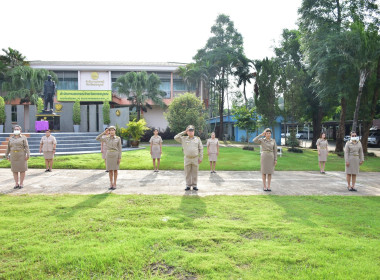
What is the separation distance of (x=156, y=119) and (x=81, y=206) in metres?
34.3

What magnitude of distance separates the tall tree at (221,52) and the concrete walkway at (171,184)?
84.7 feet

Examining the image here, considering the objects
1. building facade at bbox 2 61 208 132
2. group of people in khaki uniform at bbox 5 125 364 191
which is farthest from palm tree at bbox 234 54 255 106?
group of people in khaki uniform at bbox 5 125 364 191

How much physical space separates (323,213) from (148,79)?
97.8 ft

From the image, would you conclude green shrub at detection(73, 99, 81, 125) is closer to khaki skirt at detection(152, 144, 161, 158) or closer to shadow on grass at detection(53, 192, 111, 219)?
khaki skirt at detection(152, 144, 161, 158)

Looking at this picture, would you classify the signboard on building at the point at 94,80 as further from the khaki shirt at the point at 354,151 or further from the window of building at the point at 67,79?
the khaki shirt at the point at 354,151

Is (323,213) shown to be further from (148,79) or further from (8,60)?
(8,60)

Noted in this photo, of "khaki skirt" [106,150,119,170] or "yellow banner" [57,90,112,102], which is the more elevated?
"yellow banner" [57,90,112,102]

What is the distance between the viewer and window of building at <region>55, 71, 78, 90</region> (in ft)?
126

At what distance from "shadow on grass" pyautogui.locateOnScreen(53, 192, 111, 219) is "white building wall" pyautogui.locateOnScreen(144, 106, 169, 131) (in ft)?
107

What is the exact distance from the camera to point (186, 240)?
3938 millimetres

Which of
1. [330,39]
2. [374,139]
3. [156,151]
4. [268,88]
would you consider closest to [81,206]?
[156,151]

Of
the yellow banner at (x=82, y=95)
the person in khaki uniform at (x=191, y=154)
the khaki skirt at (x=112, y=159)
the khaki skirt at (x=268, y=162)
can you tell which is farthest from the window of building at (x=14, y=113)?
the khaki skirt at (x=268, y=162)

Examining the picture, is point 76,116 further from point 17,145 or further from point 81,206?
point 81,206

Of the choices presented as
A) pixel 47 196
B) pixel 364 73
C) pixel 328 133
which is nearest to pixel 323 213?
pixel 47 196
